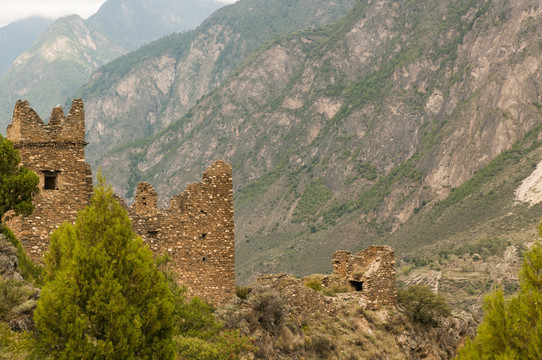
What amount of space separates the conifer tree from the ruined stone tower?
4.98 meters

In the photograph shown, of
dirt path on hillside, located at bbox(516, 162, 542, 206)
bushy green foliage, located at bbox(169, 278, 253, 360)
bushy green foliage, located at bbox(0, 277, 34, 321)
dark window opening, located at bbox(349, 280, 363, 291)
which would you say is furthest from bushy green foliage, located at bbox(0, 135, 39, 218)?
dirt path on hillside, located at bbox(516, 162, 542, 206)

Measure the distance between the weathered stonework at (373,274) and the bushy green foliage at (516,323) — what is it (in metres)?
8.87

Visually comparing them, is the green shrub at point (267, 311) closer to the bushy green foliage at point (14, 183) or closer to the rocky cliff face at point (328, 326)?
the rocky cliff face at point (328, 326)

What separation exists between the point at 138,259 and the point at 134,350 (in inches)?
81.9

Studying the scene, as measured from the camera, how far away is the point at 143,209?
27953 mm

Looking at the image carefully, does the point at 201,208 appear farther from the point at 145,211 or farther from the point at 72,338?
the point at 72,338

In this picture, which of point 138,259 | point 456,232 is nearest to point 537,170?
point 456,232

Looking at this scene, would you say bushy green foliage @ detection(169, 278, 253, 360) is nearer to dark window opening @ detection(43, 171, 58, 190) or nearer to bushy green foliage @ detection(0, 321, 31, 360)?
→ dark window opening @ detection(43, 171, 58, 190)

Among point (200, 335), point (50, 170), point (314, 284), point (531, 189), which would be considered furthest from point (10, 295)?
point (531, 189)

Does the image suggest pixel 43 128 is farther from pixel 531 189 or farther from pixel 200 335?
pixel 531 189

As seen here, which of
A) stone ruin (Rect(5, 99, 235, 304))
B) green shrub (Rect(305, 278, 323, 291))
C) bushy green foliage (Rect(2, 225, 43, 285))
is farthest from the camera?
green shrub (Rect(305, 278, 323, 291))

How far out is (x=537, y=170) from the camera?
15362 centimetres

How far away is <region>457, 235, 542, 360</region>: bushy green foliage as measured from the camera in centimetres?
2464

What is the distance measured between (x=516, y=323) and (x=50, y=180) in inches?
591
